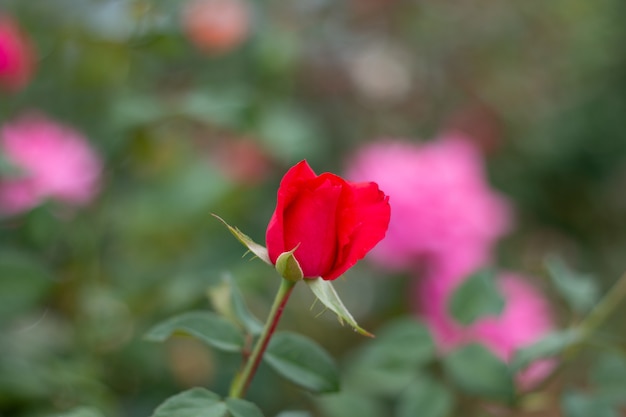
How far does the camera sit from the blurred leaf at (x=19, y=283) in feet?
2.01

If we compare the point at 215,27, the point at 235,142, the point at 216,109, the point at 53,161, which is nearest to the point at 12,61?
the point at 53,161

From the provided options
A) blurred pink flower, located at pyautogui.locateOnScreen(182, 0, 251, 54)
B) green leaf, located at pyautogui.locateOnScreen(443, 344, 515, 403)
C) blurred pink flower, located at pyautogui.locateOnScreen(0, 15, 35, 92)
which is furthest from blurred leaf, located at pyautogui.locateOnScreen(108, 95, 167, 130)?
green leaf, located at pyautogui.locateOnScreen(443, 344, 515, 403)

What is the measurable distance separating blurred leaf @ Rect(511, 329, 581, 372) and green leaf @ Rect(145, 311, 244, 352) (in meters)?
0.16

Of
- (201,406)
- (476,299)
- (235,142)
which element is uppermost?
(235,142)

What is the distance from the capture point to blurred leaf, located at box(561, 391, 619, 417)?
45 cm

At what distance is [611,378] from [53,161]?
0.64m

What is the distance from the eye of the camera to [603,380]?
1.58ft

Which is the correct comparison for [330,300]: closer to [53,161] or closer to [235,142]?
[53,161]

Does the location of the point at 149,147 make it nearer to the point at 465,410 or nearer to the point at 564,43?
the point at 465,410

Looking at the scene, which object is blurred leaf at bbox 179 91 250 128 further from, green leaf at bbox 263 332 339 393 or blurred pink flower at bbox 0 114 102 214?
green leaf at bbox 263 332 339 393

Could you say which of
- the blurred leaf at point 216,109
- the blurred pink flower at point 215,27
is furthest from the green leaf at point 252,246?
the blurred pink flower at point 215,27

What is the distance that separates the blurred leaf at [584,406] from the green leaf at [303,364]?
156mm

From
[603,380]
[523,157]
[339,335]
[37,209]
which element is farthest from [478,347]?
[523,157]

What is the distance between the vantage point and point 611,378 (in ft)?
1.58
